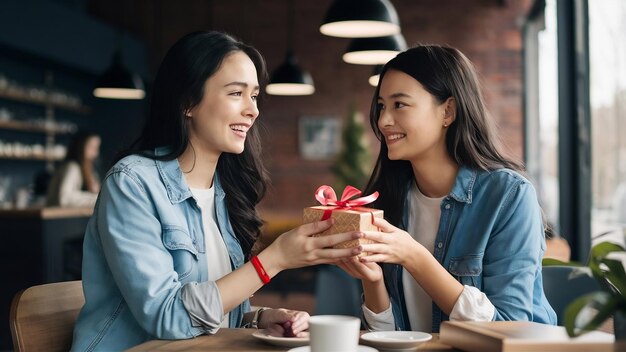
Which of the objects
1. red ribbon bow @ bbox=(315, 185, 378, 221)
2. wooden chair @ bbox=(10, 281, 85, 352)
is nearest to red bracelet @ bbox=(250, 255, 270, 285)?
red ribbon bow @ bbox=(315, 185, 378, 221)

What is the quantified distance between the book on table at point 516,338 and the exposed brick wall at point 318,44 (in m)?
7.68

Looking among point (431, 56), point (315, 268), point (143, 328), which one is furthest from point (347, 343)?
point (315, 268)

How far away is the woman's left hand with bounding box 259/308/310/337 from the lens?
1.64 m

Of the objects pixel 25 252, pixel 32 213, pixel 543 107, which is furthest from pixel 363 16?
pixel 543 107

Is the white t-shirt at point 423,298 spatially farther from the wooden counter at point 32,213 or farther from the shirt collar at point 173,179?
the wooden counter at point 32,213

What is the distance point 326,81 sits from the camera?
9.62 meters

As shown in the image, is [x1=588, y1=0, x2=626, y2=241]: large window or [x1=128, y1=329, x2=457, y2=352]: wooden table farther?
[x1=588, y1=0, x2=626, y2=241]: large window

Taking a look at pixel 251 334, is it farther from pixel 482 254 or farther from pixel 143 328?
pixel 482 254

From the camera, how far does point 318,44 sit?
31.7 feet

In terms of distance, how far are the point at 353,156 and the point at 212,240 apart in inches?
275

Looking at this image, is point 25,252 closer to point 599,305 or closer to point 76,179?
point 76,179

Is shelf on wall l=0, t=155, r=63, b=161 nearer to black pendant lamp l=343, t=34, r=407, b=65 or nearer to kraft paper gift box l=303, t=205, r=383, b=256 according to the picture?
black pendant lamp l=343, t=34, r=407, b=65

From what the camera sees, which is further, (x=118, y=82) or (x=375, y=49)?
(x=118, y=82)

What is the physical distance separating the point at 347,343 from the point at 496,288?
0.71 m
